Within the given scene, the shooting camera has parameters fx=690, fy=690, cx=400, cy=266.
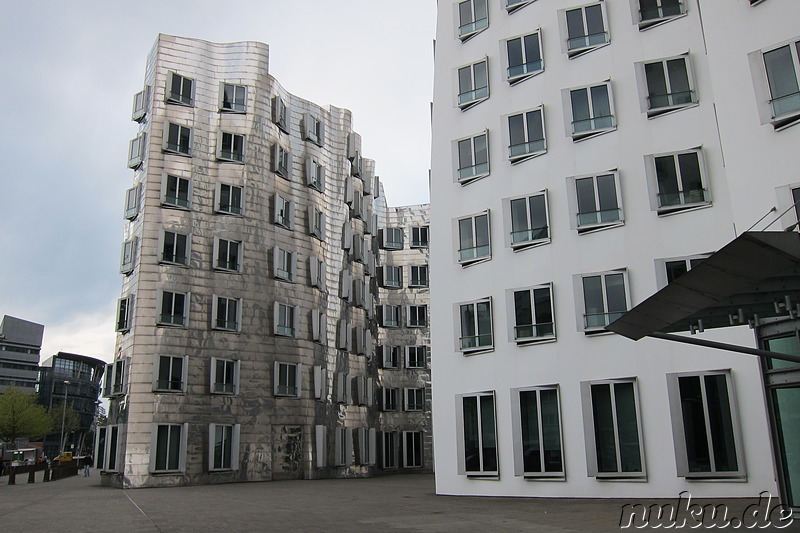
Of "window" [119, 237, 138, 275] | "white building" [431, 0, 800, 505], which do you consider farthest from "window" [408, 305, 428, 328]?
"white building" [431, 0, 800, 505]

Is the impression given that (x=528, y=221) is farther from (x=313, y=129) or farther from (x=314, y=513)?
(x=313, y=129)

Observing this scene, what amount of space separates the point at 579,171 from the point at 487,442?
10.3 meters

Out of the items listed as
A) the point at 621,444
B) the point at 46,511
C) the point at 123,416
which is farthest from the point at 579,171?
the point at 123,416

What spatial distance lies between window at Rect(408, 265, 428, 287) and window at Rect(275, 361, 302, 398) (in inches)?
852

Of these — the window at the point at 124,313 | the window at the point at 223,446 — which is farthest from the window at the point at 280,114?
the window at the point at 223,446

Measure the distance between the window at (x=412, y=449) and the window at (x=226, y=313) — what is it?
22.8 m

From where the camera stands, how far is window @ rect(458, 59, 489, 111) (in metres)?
28.3

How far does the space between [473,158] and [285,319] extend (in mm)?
17600

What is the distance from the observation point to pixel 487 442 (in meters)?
24.7

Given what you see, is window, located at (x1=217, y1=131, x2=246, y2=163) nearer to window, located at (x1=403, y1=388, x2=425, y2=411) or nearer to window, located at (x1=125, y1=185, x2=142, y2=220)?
window, located at (x1=125, y1=185, x2=142, y2=220)

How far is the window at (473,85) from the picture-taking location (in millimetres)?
28297

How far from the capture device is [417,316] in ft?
195

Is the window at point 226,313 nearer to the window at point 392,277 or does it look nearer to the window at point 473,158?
the window at point 473,158

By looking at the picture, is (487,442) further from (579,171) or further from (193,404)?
(193,404)
